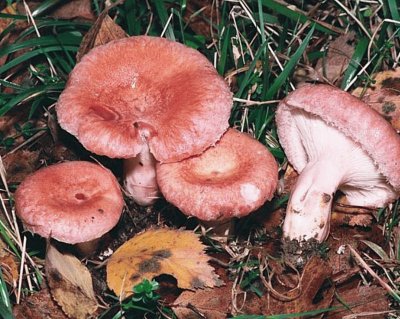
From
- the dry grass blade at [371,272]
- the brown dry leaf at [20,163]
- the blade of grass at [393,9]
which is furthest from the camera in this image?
the blade of grass at [393,9]

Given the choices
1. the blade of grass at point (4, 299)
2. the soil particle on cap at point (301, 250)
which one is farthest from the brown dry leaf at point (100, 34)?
the soil particle on cap at point (301, 250)

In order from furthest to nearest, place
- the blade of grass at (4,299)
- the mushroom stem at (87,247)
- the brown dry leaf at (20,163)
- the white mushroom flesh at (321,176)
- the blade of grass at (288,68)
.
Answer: the brown dry leaf at (20,163), the blade of grass at (288,68), the mushroom stem at (87,247), the white mushroom flesh at (321,176), the blade of grass at (4,299)

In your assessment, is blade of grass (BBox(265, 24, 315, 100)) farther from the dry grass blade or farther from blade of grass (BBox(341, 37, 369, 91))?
the dry grass blade

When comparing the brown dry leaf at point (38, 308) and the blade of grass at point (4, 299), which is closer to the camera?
the blade of grass at point (4, 299)

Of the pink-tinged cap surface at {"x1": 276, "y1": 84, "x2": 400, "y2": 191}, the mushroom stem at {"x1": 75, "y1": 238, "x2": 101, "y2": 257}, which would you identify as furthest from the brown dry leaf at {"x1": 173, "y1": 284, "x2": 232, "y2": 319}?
the pink-tinged cap surface at {"x1": 276, "y1": 84, "x2": 400, "y2": 191}

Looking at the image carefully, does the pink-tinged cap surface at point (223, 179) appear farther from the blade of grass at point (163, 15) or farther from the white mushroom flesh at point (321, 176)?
the blade of grass at point (163, 15)

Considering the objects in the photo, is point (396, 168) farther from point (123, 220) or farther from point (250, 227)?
point (123, 220)

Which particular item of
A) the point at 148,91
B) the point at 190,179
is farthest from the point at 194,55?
the point at 190,179
